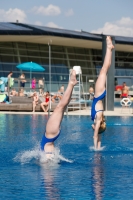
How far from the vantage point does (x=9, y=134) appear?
13.8 metres

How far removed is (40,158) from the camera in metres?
8.96

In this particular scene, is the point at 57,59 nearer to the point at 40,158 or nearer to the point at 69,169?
the point at 40,158

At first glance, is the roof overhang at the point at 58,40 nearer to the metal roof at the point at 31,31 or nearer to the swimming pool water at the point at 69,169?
the metal roof at the point at 31,31

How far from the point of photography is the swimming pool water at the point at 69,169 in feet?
21.8

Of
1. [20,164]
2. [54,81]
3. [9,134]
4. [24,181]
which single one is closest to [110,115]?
[9,134]

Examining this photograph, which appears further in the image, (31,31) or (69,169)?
(31,31)

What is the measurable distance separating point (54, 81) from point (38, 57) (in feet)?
8.95

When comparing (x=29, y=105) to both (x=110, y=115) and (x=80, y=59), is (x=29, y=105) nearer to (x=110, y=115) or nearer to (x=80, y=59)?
(x=110, y=115)

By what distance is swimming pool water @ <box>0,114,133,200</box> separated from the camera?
6652mm

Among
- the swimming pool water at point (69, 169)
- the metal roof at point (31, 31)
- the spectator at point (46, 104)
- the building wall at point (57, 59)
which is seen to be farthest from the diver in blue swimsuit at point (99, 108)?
the building wall at point (57, 59)

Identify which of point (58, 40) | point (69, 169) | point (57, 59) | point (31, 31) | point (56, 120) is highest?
point (31, 31)

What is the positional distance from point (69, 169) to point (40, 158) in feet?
2.72

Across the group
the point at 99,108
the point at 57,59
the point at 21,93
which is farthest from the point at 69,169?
the point at 57,59

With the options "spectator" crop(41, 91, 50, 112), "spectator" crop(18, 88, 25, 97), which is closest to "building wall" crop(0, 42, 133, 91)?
"spectator" crop(18, 88, 25, 97)
